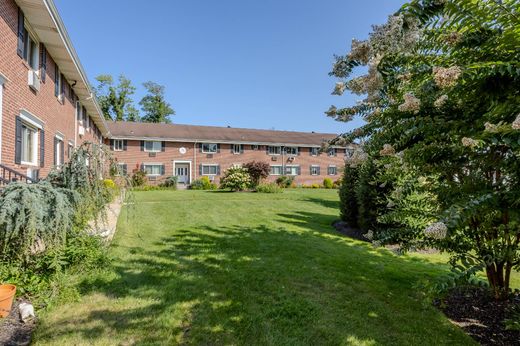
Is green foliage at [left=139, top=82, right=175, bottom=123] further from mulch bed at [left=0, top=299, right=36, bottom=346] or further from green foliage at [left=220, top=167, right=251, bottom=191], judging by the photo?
mulch bed at [left=0, top=299, right=36, bottom=346]

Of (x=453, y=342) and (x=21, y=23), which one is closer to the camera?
(x=453, y=342)

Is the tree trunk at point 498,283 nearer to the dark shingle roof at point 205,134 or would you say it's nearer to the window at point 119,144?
the dark shingle roof at point 205,134

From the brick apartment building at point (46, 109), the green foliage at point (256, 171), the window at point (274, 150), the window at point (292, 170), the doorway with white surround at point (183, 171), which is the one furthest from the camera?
the window at point (292, 170)

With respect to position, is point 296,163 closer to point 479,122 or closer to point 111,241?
point 111,241

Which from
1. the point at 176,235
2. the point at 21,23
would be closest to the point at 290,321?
the point at 176,235

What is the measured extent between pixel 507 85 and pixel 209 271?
16.0 ft

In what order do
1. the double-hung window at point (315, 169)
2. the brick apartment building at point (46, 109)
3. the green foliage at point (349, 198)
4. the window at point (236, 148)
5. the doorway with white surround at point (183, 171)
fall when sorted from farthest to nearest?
the double-hung window at point (315, 169)
the window at point (236, 148)
the doorway with white surround at point (183, 171)
the green foliage at point (349, 198)
the brick apartment building at point (46, 109)

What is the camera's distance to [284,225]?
1038 centimetres

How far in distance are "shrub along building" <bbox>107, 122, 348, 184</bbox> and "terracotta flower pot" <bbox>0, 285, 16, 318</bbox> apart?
83.6 ft

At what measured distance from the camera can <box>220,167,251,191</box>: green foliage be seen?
73.5 ft

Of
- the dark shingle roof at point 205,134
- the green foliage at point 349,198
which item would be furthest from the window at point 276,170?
the green foliage at point 349,198

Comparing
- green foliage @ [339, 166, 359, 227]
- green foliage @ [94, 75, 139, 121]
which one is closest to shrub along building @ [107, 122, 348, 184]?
green foliage @ [94, 75, 139, 121]

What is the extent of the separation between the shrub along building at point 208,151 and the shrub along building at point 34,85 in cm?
1615

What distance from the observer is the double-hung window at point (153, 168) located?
1165 inches
